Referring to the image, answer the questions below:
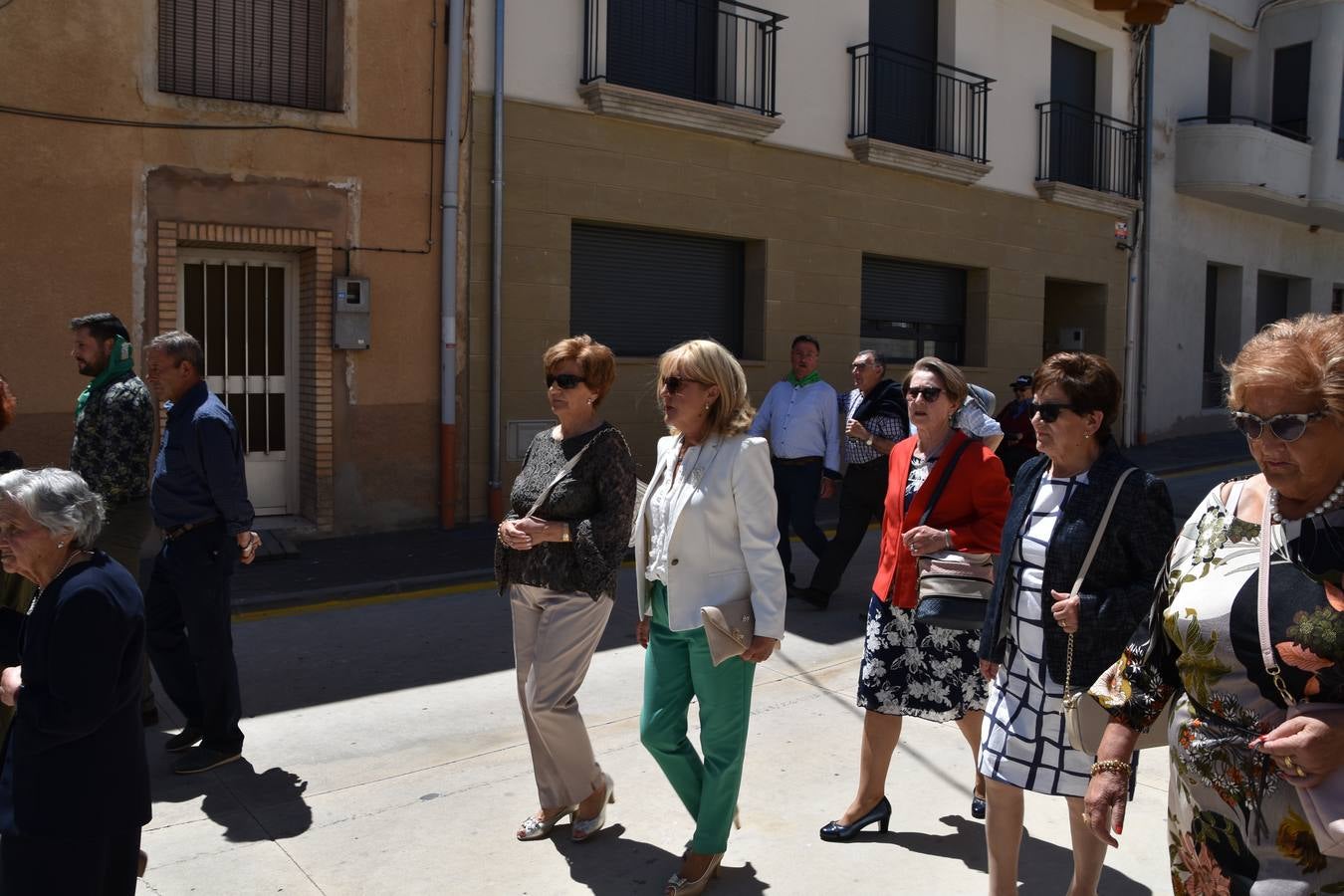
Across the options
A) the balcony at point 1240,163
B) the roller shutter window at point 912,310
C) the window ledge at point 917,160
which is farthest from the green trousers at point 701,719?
the balcony at point 1240,163

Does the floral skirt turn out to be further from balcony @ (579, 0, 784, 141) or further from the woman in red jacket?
balcony @ (579, 0, 784, 141)

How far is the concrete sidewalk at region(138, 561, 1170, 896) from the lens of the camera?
3865 mm

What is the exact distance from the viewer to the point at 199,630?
482 centimetres

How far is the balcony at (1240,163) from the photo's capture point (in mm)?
18719

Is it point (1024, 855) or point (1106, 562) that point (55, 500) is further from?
point (1024, 855)

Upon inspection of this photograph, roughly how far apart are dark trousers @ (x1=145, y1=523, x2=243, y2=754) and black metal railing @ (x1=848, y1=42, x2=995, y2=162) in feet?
36.4

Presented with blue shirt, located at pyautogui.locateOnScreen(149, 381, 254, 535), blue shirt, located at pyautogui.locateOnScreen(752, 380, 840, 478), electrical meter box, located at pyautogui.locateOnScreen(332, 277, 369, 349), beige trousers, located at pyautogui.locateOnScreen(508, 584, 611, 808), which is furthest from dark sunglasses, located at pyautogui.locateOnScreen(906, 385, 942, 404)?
electrical meter box, located at pyautogui.locateOnScreen(332, 277, 369, 349)

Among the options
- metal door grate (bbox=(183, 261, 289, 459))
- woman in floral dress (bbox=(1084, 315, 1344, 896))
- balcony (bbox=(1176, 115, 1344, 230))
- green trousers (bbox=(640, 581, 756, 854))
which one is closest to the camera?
woman in floral dress (bbox=(1084, 315, 1344, 896))

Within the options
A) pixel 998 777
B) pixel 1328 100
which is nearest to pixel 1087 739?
pixel 998 777

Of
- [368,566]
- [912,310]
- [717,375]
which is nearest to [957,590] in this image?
[717,375]

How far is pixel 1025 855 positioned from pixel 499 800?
6.39 feet

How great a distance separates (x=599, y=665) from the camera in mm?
6473

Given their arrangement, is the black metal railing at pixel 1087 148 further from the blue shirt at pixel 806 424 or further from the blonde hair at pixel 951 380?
the blonde hair at pixel 951 380

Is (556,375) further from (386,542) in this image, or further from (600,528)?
(386,542)
